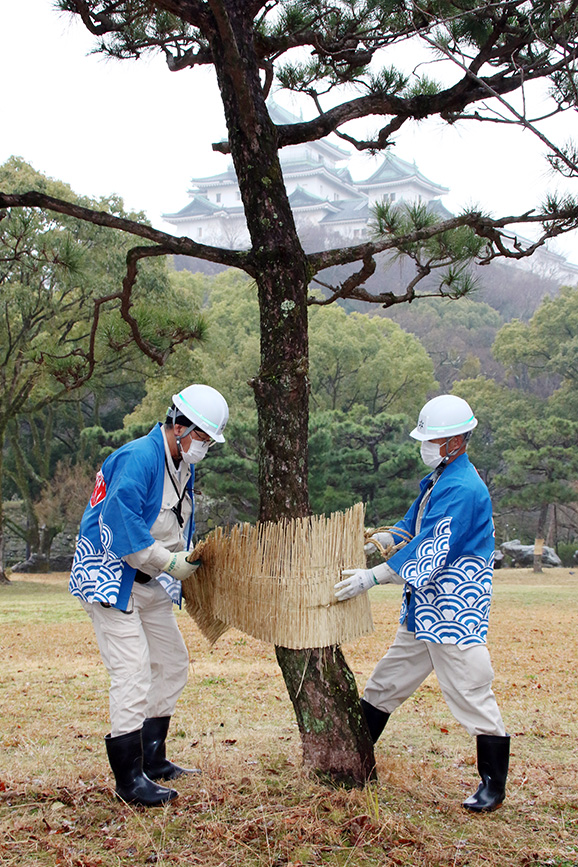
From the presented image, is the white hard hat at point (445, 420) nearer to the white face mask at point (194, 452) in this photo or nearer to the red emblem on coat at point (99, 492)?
the white face mask at point (194, 452)

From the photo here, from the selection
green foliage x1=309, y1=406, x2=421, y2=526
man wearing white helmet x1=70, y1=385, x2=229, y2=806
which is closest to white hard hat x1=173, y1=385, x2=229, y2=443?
man wearing white helmet x1=70, y1=385, x2=229, y2=806

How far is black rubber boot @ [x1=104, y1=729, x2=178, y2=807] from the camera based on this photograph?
10.5 feet

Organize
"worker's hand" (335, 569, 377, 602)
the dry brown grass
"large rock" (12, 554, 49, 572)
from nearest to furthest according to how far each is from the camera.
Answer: the dry brown grass → "worker's hand" (335, 569, 377, 602) → "large rock" (12, 554, 49, 572)

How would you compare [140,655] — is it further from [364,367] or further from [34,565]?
[364,367]

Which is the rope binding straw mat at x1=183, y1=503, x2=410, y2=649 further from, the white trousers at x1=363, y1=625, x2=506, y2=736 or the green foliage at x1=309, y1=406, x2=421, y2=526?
the green foliage at x1=309, y1=406, x2=421, y2=526

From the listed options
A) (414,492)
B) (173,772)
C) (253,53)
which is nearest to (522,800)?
(173,772)

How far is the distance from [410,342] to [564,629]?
1867 cm

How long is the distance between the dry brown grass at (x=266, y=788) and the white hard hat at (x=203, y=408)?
1505 mm

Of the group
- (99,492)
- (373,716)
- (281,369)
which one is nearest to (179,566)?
(99,492)

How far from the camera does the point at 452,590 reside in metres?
3.35

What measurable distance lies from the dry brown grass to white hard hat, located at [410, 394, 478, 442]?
149 cm

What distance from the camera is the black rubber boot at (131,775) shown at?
3.22 meters

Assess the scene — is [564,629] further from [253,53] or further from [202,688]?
[253,53]

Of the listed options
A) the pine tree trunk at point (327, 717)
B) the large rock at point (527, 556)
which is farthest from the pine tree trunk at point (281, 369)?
the large rock at point (527, 556)
